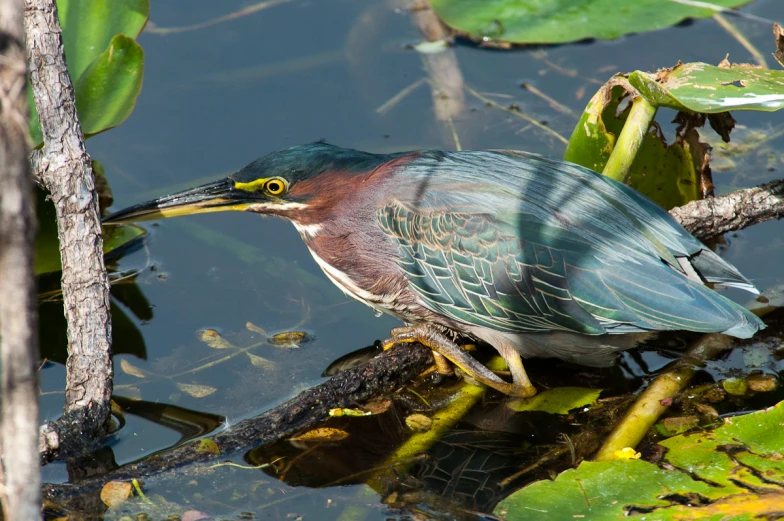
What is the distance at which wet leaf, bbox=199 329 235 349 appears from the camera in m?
3.70

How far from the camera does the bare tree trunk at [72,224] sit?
2.76 m

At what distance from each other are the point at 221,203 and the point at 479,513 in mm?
1687

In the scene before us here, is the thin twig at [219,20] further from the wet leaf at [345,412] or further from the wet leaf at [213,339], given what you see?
the wet leaf at [345,412]

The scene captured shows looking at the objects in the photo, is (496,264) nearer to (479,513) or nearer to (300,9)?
(479,513)

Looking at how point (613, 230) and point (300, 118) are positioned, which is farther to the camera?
point (300, 118)

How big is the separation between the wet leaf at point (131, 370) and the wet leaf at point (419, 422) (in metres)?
1.19

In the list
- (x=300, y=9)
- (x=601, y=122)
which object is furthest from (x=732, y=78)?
(x=300, y=9)

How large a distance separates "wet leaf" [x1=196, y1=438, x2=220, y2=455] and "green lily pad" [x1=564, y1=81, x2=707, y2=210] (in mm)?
2167

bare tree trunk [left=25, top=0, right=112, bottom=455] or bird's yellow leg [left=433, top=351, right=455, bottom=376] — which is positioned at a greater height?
bare tree trunk [left=25, top=0, right=112, bottom=455]

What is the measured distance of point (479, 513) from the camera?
286 centimetres

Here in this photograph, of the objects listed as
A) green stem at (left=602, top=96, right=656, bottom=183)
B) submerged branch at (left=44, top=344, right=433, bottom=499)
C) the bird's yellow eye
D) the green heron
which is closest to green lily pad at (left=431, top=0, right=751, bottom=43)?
green stem at (left=602, top=96, right=656, bottom=183)

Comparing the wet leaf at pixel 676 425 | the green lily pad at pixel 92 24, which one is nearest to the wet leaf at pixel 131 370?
the green lily pad at pixel 92 24

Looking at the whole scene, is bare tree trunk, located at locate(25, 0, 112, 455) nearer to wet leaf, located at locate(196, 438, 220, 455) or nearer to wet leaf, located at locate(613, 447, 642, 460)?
wet leaf, located at locate(196, 438, 220, 455)

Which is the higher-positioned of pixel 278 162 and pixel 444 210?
pixel 278 162
